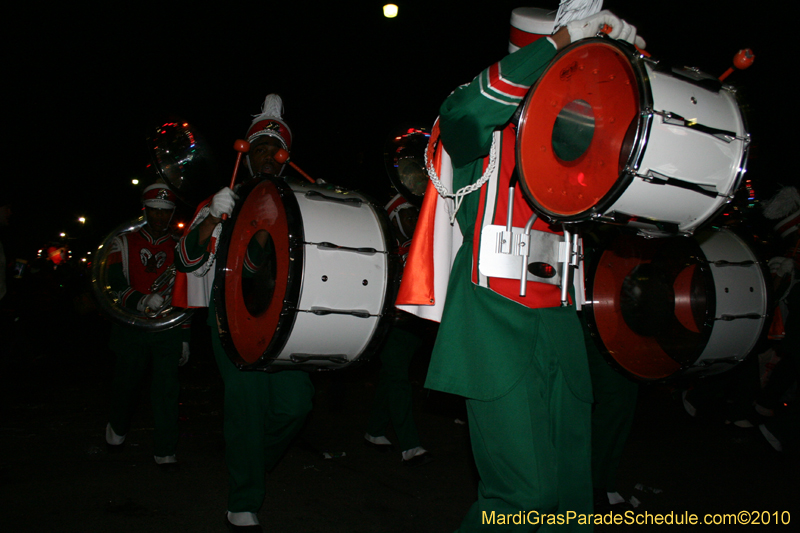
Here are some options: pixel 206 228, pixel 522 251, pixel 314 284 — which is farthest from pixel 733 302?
pixel 206 228

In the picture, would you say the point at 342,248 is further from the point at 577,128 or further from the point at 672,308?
the point at 672,308

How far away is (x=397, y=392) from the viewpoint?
398 centimetres

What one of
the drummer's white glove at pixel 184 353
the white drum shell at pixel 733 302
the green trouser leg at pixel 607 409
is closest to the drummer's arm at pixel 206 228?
the drummer's white glove at pixel 184 353

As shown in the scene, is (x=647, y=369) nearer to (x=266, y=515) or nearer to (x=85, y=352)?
(x=266, y=515)

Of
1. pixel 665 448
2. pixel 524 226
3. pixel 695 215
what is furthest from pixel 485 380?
pixel 665 448

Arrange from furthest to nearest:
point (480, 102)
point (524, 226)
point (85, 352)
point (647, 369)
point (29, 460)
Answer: point (85, 352)
point (29, 460)
point (647, 369)
point (524, 226)
point (480, 102)

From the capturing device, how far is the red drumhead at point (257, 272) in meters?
2.56

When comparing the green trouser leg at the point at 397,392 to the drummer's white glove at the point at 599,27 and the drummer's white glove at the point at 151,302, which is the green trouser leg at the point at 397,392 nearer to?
the drummer's white glove at the point at 151,302

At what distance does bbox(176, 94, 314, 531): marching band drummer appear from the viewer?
2846mm

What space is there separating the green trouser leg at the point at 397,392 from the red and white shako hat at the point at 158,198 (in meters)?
2.17

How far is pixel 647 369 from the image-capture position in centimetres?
294

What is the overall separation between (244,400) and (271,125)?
1.82 metres

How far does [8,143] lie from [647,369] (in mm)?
13213

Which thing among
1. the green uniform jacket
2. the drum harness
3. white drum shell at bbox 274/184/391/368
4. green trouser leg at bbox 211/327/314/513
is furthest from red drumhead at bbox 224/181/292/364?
the drum harness
